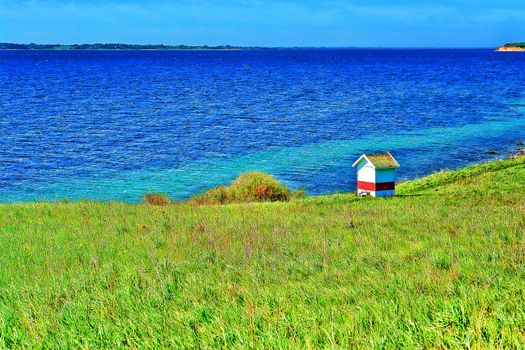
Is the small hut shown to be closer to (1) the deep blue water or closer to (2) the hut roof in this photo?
(2) the hut roof

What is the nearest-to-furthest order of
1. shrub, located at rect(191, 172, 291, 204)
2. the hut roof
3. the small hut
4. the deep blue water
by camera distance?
Result: the hut roof, the small hut, shrub, located at rect(191, 172, 291, 204), the deep blue water

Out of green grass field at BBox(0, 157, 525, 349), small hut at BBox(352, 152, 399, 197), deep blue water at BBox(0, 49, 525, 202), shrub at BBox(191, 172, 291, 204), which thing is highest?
green grass field at BBox(0, 157, 525, 349)

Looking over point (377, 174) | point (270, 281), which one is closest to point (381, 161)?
point (377, 174)

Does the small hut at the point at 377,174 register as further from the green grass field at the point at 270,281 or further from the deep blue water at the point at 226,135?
the deep blue water at the point at 226,135

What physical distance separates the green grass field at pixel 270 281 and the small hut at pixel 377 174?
15.1 feet

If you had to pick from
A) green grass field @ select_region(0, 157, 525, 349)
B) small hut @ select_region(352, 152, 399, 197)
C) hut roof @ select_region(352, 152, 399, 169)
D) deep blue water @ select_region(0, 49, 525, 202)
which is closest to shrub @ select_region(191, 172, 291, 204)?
small hut @ select_region(352, 152, 399, 197)

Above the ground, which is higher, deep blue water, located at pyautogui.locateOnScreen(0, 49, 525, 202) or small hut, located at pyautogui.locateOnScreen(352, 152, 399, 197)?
small hut, located at pyautogui.locateOnScreen(352, 152, 399, 197)

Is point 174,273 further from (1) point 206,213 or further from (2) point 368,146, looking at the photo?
(2) point 368,146

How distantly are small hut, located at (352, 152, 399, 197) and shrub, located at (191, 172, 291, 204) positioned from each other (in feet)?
12.9

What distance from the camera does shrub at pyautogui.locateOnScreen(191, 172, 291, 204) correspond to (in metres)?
24.0

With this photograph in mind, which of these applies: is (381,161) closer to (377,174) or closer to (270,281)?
(377,174)

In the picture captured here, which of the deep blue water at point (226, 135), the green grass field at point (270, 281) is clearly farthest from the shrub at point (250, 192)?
the green grass field at point (270, 281)

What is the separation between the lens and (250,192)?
2433cm

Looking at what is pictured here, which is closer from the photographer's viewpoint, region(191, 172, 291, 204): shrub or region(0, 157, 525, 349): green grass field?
region(0, 157, 525, 349): green grass field
